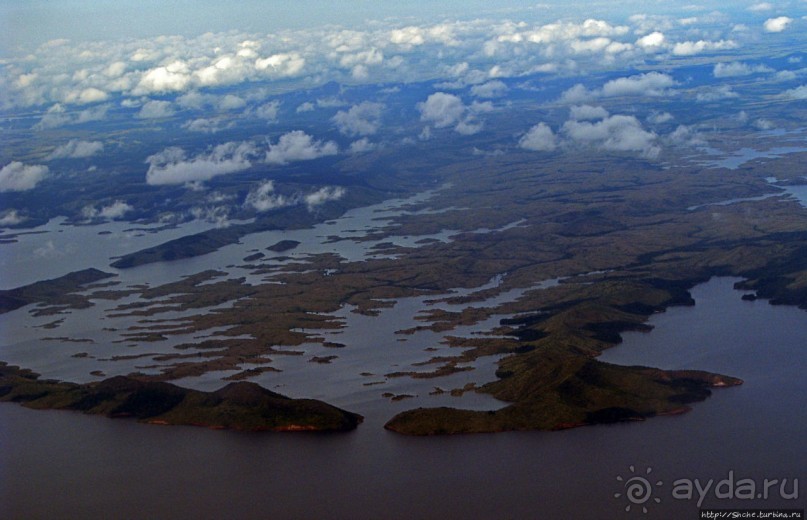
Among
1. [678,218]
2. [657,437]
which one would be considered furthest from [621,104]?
[657,437]

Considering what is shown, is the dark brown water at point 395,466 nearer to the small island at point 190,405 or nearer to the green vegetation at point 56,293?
the small island at point 190,405

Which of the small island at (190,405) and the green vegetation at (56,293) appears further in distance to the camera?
the green vegetation at (56,293)

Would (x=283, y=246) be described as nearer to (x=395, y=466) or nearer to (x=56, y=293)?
(x=56, y=293)

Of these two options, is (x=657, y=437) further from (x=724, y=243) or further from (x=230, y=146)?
(x=230, y=146)

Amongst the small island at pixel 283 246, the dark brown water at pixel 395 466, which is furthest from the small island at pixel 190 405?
the small island at pixel 283 246

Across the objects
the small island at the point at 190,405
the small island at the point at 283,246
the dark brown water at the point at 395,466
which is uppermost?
the small island at the point at 283,246

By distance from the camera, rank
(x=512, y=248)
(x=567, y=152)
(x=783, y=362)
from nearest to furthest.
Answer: (x=783, y=362), (x=512, y=248), (x=567, y=152)
